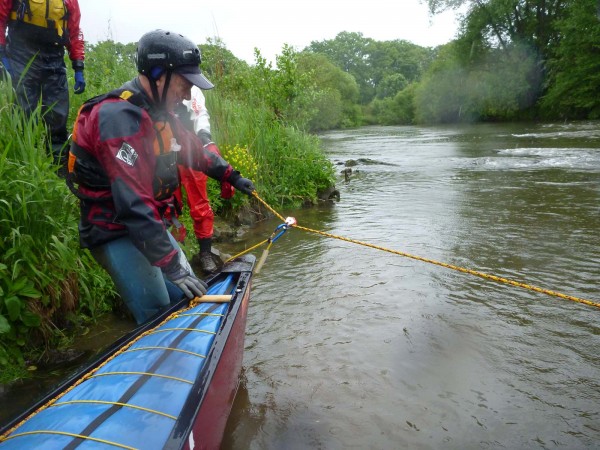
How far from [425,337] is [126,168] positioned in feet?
8.99

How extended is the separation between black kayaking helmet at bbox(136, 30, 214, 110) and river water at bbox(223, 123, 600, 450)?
216cm

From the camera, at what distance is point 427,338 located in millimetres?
3643

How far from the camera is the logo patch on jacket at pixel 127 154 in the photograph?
223 centimetres

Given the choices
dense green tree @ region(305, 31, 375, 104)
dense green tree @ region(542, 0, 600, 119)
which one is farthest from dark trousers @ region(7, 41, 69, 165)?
dense green tree @ region(305, 31, 375, 104)

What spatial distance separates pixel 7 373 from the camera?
291 cm

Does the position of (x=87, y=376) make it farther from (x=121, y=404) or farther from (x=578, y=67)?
(x=578, y=67)

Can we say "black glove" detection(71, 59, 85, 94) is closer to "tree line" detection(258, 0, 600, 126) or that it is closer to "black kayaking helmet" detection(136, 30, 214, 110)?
"black kayaking helmet" detection(136, 30, 214, 110)

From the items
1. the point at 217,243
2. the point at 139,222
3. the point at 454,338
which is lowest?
the point at 454,338

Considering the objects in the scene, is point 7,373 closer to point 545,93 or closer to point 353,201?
point 353,201

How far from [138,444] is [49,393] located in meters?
0.58

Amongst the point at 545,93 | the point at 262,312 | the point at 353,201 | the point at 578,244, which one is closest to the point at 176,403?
the point at 262,312

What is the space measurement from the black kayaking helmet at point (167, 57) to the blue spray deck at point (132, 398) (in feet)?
4.76

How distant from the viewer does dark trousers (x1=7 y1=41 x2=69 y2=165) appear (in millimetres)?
4590

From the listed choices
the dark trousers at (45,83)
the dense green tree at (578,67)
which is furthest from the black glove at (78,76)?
the dense green tree at (578,67)
